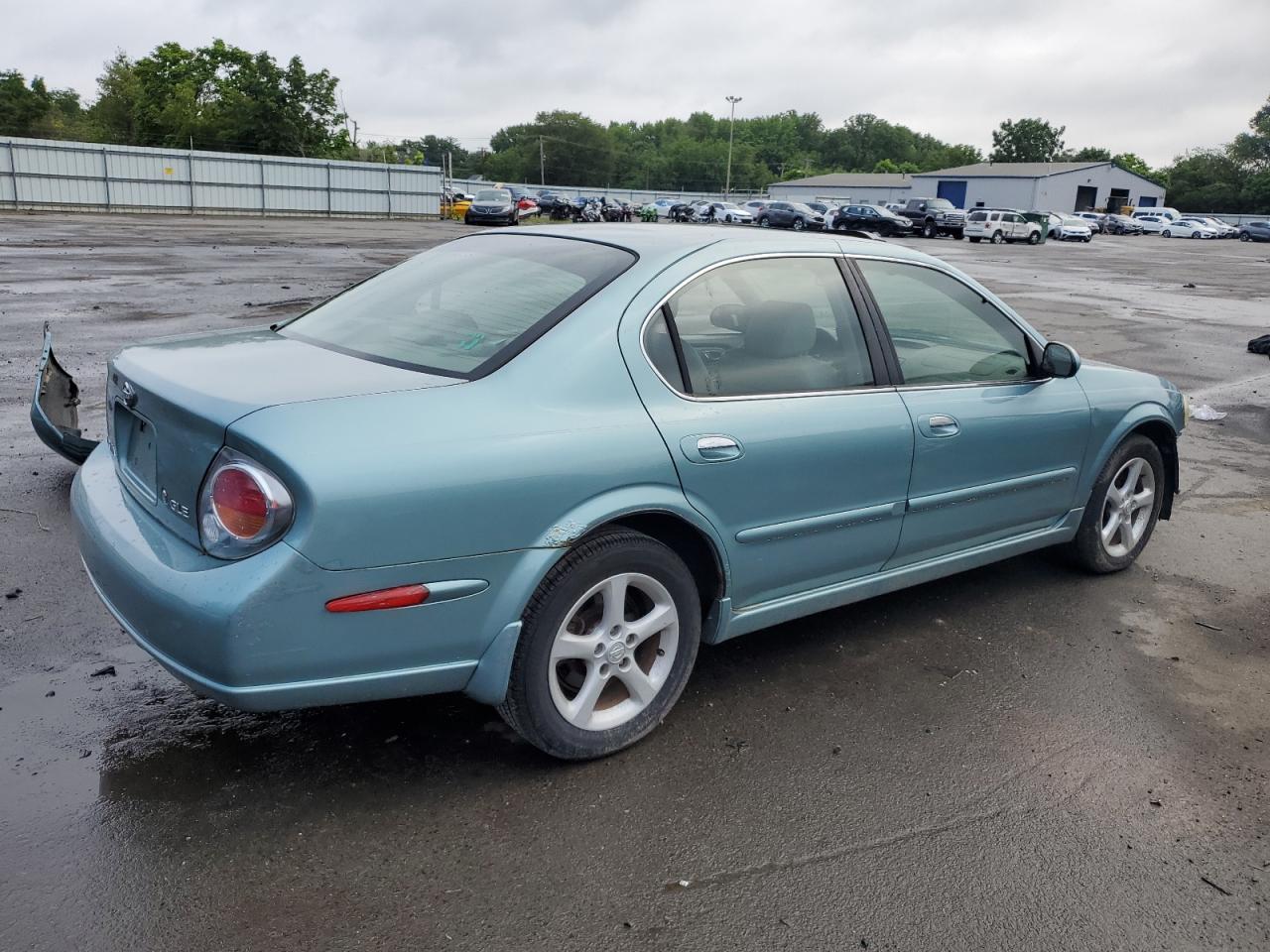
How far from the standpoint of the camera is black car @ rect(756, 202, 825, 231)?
154ft

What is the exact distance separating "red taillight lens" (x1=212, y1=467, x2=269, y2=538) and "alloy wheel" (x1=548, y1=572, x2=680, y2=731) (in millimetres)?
885

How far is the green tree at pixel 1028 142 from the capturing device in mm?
128500

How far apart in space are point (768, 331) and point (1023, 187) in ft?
278

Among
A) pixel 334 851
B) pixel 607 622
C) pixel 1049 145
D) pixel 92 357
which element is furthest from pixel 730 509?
pixel 1049 145

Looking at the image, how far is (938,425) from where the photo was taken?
3859 mm

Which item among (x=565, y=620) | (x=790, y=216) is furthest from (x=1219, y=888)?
(x=790, y=216)

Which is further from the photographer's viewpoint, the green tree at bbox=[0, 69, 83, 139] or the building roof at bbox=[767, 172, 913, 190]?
the building roof at bbox=[767, 172, 913, 190]

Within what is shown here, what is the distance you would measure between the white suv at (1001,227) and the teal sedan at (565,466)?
4730 centimetres

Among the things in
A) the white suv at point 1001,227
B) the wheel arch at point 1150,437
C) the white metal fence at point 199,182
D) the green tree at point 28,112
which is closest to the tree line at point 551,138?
the green tree at point 28,112

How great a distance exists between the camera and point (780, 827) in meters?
2.87

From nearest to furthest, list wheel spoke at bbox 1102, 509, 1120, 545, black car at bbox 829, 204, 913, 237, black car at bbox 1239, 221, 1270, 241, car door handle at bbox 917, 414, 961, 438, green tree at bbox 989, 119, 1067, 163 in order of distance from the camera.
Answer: car door handle at bbox 917, 414, 961, 438
wheel spoke at bbox 1102, 509, 1120, 545
black car at bbox 829, 204, 913, 237
black car at bbox 1239, 221, 1270, 241
green tree at bbox 989, 119, 1067, 163

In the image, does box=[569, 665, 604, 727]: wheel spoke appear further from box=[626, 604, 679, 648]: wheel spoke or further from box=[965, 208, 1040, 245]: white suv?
box=[965, 208, 1040, 245]: white suv

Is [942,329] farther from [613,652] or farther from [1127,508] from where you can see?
[613,652]

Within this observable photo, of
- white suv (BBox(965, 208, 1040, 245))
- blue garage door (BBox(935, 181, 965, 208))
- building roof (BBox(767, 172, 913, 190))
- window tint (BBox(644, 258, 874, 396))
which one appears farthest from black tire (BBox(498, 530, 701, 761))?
building roof (BBox(767, 172, 913, 190))
